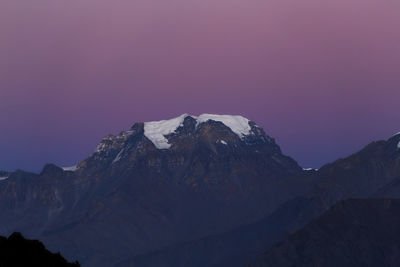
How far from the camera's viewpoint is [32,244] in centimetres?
14500

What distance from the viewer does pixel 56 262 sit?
474 ft

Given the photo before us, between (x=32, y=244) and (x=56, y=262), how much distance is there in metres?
4.03

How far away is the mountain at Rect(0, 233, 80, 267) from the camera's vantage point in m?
138

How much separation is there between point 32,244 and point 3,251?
692cm

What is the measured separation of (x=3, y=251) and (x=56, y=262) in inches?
335

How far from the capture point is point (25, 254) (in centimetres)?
14138

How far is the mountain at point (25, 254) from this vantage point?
138250 mm

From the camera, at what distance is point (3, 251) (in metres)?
139

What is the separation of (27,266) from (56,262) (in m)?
6.87
